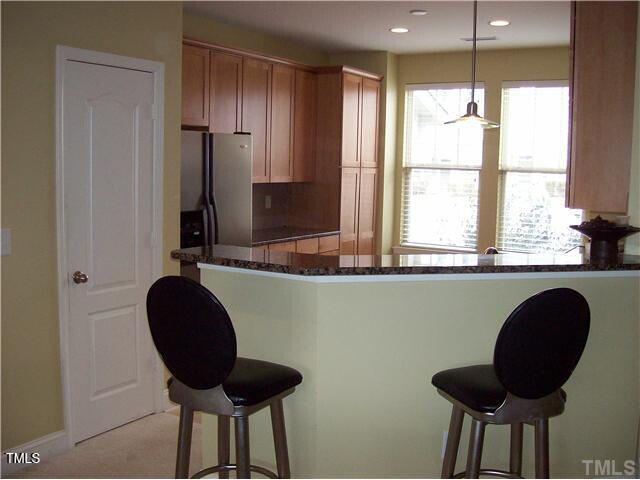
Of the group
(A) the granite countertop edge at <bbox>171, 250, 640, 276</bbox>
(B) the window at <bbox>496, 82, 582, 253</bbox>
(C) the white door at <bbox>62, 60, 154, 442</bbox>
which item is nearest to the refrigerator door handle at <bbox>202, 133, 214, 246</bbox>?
(C) the white door at <bbox>62, 60, 154, 442</bbox>

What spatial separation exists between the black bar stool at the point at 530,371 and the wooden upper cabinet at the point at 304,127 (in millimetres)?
4109

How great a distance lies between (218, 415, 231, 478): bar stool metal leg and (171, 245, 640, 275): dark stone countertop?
0.57 metres

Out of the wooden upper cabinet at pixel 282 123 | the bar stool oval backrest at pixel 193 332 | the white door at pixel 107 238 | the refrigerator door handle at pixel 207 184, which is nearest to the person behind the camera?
the bar stool oval backrest at pixel 193 332

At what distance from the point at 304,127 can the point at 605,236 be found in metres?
3.82

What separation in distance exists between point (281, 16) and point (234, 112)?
781 millimetres

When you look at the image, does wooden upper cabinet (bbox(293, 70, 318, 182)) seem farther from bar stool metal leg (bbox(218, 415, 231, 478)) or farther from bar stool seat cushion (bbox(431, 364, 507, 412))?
bar stool seat cushion (bbox(431, 364, 507, 412))

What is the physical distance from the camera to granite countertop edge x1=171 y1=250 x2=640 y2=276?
244cm

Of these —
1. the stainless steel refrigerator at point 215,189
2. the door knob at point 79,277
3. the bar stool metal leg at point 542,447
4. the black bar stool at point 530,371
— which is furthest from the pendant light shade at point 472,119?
the door knob at point 79,277

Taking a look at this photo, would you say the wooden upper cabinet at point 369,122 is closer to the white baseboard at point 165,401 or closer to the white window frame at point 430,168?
the white window frame at point 430,168

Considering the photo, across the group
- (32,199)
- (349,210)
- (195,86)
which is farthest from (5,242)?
(349,210)

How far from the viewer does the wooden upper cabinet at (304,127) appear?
6.20 m

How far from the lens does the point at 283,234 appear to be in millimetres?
5984

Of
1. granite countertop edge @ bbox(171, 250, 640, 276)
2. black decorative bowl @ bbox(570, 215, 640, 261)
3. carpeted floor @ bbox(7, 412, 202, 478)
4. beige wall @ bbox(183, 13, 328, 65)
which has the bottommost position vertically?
carpeted floor @ bbox(7, 412, 202, 478)

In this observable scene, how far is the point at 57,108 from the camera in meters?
3.52
